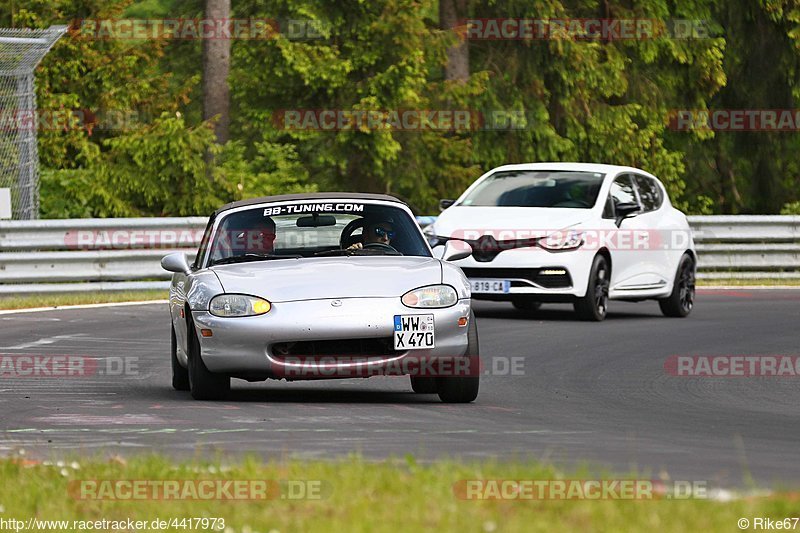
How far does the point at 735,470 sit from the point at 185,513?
8.17 ft

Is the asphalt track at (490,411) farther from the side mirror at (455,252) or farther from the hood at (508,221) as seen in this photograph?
the hood at (508,221)

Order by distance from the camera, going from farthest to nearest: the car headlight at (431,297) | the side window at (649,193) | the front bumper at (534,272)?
the side window at (649,193), the front bumper at (534,272), the car headlight at (431,297)

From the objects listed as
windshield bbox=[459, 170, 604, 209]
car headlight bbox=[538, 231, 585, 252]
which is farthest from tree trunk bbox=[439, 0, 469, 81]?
car headlight bbox=[538, 231, 585, 252]

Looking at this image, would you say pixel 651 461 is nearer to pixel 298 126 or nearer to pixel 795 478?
pixel 795 478

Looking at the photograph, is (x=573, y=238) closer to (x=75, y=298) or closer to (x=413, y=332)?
(x=75, y=298)

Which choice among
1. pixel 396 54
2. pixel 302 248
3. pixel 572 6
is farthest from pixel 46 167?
pixel 302 248

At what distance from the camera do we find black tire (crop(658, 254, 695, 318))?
Answer: 63.8ft

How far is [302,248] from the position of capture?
38.8 ft

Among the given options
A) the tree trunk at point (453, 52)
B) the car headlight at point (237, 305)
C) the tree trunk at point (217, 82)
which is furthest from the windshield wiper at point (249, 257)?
the tree trunk at point (453, 52)

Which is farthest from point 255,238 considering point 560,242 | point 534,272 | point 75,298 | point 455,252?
point 75,298

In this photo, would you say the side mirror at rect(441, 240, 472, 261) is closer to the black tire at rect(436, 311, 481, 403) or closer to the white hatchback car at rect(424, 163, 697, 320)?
the black tire at rect(436, 311, 481, 403)

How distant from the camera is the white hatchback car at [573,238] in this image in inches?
704

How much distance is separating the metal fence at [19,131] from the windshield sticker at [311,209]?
11846 millimetres

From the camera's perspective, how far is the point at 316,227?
1180 cm
